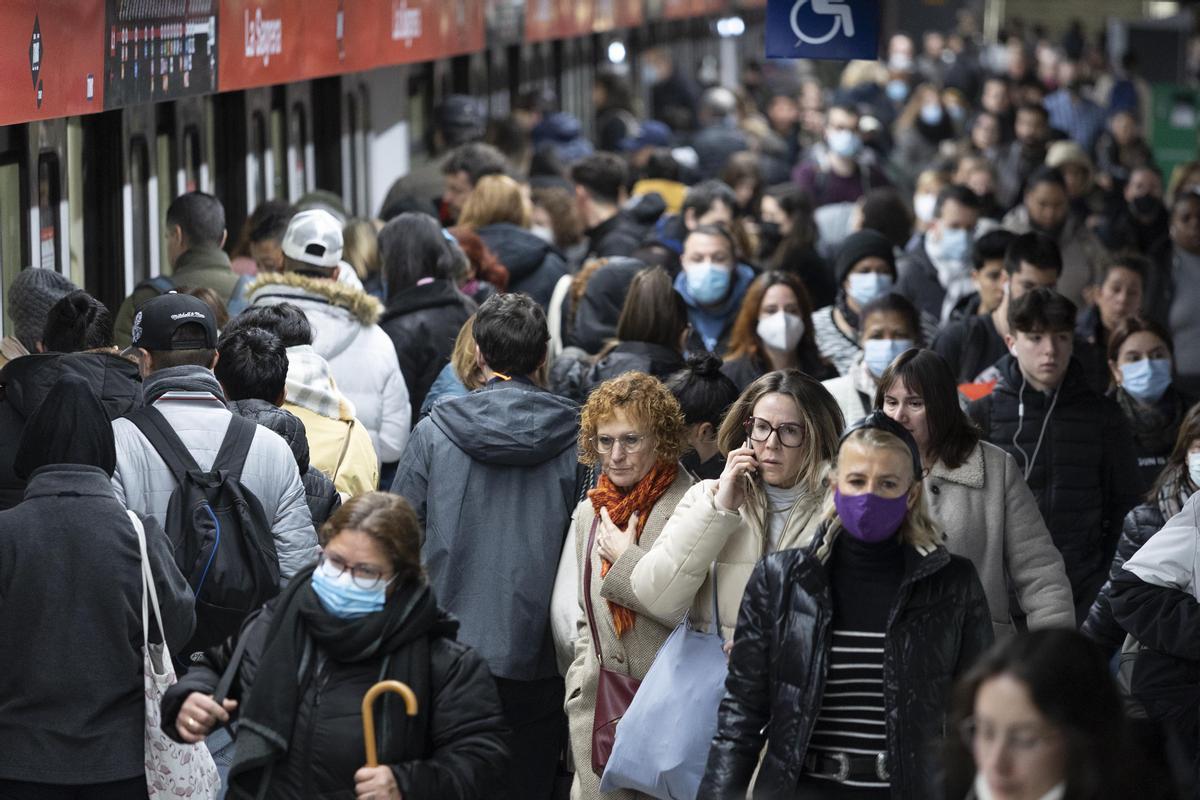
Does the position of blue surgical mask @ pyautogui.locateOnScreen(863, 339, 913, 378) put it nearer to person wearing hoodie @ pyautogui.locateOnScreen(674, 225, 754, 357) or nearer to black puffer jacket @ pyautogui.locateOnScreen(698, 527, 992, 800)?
person wearing hoodie @ pyautogui.locateOnScreen(674, 225, 754, 357)

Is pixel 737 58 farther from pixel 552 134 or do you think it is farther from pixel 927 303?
pixel 927 303

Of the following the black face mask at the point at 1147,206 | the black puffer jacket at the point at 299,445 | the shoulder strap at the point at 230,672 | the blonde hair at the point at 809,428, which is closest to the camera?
the shoulder strap at the point at 230,672

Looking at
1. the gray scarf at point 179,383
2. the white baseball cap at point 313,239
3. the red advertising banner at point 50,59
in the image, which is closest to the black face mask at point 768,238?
the white baseball cap at point 313,239

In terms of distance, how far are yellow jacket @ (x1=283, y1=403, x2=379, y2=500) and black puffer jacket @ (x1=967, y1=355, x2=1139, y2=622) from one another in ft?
6.68

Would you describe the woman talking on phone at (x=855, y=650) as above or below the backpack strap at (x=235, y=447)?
below

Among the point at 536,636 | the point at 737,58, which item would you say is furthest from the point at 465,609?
the point at 737,58

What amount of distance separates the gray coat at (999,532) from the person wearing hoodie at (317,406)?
1.81 metres

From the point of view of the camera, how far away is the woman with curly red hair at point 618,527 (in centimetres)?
525

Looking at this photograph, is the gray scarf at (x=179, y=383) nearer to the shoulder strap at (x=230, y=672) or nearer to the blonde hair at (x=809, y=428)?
the shoulder strap at (x=230, y=672)

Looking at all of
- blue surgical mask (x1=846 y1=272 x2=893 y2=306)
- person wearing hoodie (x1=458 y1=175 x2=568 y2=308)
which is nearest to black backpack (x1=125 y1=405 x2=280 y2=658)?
blue surgical mask (x1=846 y1=272 x2=893 y2=306)

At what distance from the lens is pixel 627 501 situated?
17.5 ft

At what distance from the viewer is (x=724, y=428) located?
17.6 feet

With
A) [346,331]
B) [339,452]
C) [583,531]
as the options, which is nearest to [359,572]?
[583,531]

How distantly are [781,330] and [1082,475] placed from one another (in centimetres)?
162
